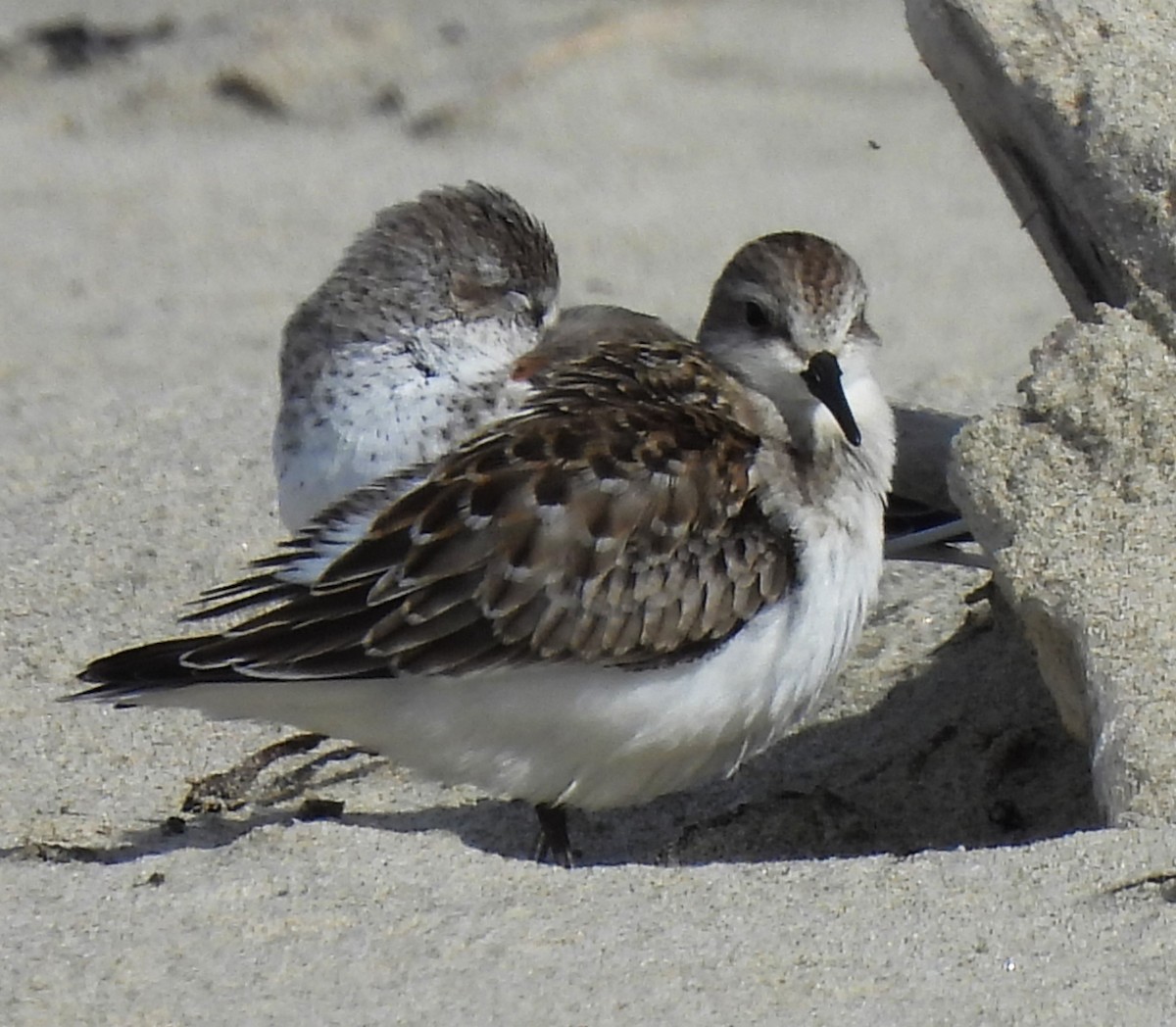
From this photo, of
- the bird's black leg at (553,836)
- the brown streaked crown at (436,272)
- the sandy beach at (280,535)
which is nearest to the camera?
the sandy beach at (280,535)

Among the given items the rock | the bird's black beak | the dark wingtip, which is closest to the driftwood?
the rock

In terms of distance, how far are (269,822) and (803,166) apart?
232 inches

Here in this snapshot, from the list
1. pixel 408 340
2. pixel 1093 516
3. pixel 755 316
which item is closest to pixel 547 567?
pixel 755 316

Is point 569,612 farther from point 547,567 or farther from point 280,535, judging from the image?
point 280,535

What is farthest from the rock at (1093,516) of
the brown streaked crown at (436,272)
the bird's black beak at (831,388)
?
the brown streaked crown at (436,272)

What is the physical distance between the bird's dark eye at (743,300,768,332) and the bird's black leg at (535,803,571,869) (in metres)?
0.97

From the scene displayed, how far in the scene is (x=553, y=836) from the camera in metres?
4.18

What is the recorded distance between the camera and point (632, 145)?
32.0 ft

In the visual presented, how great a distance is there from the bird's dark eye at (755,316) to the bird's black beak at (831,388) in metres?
0.14

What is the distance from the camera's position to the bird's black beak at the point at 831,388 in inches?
157

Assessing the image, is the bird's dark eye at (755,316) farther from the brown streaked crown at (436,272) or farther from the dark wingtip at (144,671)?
the dark wingtip at (144,671)

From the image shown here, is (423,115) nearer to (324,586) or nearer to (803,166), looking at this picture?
(803,166)

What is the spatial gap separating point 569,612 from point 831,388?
2.07 ft

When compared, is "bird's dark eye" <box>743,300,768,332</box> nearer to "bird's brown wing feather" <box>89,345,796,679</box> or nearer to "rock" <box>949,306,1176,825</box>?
"bird's brown wing feather" <box>89,345,796,679</box>
